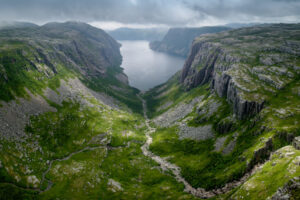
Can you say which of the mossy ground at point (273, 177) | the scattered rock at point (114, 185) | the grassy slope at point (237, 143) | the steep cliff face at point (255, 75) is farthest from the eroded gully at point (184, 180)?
the steep cliff face at point (255, 75)

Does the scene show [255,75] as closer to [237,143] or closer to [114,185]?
[237,143]

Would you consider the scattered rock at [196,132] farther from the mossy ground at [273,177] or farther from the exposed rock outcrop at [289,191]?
the exposed rock outcrop at [289,191]

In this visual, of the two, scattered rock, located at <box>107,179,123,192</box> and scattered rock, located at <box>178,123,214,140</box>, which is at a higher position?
scattered rock, located at <box>178,123,214,140</box>

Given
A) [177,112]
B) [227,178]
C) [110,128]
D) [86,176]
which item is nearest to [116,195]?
[86,176]

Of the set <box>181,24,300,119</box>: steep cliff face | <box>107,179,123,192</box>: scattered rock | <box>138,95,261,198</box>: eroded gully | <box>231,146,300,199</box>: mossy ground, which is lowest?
<box>107,179,123,192</box>: scattered rock

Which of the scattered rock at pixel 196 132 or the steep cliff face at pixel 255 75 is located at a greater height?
the steep cliff face at pixel 255 75

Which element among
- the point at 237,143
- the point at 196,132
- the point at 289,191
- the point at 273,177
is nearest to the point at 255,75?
the point at 196,132

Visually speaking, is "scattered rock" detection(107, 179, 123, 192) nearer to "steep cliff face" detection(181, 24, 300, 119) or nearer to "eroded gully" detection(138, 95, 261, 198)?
"eroded gully" detection(138, 95, 261, 198)

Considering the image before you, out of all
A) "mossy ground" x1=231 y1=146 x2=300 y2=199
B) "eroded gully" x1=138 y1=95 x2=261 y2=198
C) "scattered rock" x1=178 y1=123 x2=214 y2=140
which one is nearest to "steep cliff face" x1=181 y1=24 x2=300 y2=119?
"scattered rock" x1=178 y1=123 x2=214 y2=140

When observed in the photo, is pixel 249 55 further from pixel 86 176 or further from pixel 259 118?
pixel 86 176

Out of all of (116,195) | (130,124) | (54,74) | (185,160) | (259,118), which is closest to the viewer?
(116,195)

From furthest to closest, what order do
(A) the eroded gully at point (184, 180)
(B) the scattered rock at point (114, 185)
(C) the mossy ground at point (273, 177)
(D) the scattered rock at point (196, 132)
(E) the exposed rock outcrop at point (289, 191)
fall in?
(D) the scattered rock at point (196, 132), (B) the scattered rock at point (114, 185), (A) the eroded gully at point (184, 180), (C) the mossy ground at point (273, 177), (E) the exposed rock outcrop at point (289, 191)
